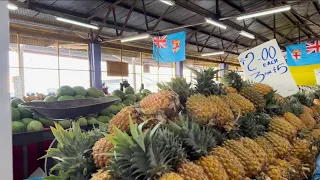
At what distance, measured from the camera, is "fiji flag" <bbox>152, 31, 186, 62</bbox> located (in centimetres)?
928

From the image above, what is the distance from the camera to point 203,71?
168cm

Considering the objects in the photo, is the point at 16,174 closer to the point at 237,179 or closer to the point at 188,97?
the point at 188,97

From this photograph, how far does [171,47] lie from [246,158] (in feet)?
27.6

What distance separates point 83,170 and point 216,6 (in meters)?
8.00

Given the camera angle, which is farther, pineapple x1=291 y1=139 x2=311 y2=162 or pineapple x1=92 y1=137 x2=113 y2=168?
pineapple x1=291 y1=139 x2=311 y2=162

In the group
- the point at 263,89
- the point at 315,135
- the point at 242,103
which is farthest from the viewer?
the point at 315,135

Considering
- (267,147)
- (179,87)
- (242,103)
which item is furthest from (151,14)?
(267,147)

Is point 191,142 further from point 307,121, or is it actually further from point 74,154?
point 307,121

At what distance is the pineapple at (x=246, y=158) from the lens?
1351mm

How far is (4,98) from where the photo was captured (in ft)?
1.49

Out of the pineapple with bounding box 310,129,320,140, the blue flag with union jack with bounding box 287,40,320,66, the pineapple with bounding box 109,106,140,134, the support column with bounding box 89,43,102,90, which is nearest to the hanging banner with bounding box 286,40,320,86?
the blue flag with union jack with bounding box 287,40,320,66

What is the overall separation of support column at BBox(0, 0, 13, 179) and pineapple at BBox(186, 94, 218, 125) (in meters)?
1.02

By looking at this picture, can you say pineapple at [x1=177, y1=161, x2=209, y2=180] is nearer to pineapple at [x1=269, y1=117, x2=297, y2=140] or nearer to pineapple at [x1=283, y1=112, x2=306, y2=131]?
pineapple at [x1=269, y1=117, x2=297, y2=140]

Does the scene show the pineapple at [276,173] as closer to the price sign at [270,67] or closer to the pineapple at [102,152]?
the pineapple at [102,152]
